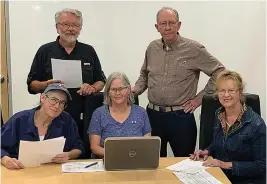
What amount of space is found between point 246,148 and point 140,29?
77.6 inches

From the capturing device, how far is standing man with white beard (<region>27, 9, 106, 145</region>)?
8.54 feet

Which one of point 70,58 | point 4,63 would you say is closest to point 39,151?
point 70,58

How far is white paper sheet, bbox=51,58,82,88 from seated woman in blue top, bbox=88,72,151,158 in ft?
1.04

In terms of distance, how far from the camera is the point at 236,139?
2.03 metres

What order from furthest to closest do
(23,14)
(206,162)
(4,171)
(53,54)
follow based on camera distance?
(23,14) < (53,54) < (206,162) < (4,171)

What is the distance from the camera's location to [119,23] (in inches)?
143

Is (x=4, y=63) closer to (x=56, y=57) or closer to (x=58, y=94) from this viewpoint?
(x=56, y=57)

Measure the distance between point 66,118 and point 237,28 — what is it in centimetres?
221

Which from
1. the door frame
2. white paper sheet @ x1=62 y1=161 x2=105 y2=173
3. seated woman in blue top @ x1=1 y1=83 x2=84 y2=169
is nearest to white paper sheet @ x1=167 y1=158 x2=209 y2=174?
white paper sheet @ x1=62 y1=161 x2=105 y2=173

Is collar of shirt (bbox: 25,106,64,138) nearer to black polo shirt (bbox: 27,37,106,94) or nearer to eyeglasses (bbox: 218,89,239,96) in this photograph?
black polo shirt (bbox: 27,37,106,94)

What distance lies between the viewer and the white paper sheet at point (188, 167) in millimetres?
1861

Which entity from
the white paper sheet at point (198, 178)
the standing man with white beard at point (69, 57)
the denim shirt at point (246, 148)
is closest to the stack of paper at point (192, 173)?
the white paper sheet at point (198, 178)

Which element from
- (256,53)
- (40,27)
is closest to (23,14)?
(40,27)

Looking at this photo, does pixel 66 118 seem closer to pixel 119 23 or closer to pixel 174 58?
pixel 174 58
